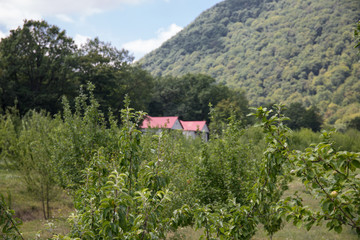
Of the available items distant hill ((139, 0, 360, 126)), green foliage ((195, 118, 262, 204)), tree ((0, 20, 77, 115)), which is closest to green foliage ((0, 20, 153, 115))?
tree ((0, 20, 77, 115))

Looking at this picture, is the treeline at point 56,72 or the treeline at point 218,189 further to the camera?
the treeline at point 56,72

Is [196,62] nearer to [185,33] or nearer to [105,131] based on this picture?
[185,33]

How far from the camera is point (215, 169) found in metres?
6.66

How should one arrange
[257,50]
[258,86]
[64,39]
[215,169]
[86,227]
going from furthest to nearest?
[257,50] < [258,86] < [64,39] < [215,169] < [86,227]

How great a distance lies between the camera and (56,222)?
1061cm

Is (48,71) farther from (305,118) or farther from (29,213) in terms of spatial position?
(305,118)

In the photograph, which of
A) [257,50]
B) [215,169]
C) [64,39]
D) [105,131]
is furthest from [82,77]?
[257,50]

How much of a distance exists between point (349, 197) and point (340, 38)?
11425 centimetres

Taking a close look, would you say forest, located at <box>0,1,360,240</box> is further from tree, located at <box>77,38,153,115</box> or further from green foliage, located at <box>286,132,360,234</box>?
tree, located at <box>77,38,153,115</box>

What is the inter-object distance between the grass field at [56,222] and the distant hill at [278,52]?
55.2 metres

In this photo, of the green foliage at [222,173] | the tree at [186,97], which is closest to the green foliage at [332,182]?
the green foliage at [222,173]

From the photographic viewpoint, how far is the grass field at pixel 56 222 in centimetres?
853

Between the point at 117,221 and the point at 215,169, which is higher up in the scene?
the point at 117,221

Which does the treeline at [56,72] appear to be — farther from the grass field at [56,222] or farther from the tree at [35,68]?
the grass field at [56,222]
